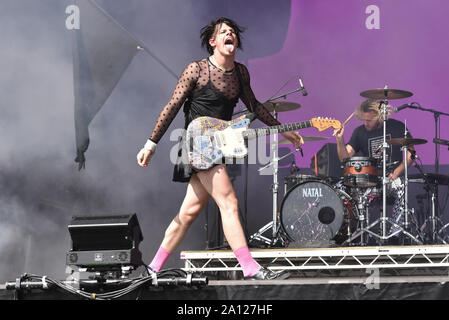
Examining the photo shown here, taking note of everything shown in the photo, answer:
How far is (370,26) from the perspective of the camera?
7891mm

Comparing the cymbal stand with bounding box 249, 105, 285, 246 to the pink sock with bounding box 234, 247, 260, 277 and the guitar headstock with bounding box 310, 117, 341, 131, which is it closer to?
the guitar headstock with bounding box 310, 117, 341, 131

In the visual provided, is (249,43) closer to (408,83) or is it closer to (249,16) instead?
(249,16)

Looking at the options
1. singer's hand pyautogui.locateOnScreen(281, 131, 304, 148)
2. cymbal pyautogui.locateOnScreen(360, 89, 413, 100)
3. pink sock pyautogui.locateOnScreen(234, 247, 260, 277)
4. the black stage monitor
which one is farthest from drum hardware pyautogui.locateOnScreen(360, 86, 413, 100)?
the black stage monitor

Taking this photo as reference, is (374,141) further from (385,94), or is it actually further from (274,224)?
(274,224)

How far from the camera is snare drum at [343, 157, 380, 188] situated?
7.26 meters

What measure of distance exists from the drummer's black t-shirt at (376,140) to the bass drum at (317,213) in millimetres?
948

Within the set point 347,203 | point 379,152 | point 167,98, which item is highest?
point 167,98

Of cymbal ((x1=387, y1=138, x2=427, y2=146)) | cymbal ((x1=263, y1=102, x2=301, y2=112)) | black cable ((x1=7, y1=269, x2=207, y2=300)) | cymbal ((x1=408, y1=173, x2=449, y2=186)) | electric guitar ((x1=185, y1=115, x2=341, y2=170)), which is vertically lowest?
black cable ((x1=7, y1=269, x2=207, y2=300))

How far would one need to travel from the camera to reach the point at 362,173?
23.9 ft

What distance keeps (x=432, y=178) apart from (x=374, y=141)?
2.89 ft

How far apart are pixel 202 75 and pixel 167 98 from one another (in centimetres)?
327

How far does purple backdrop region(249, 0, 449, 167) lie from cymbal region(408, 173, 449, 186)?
0.60 meters
